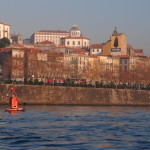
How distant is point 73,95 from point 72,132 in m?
42.8

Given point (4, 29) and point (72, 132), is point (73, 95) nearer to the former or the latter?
point (72, 132)

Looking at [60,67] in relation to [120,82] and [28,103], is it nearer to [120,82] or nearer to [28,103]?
[120,82]

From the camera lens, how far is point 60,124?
1961 inches

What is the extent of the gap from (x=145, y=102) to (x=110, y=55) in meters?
83.4

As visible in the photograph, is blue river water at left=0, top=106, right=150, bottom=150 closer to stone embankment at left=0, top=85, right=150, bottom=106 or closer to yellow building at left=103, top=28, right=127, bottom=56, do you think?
stone embankment at left=0, top=85, right=150, bottom=106

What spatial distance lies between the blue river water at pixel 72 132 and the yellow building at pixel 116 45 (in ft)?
418

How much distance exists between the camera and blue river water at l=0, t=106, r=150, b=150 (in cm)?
3841

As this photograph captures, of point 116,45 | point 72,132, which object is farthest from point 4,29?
point 72,132

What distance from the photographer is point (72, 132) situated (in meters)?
44.4

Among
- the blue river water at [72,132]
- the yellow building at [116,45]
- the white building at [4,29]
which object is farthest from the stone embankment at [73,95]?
the yellow building at [116,45]

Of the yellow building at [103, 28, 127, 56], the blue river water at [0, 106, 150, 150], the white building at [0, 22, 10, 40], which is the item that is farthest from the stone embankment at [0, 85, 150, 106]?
the yellow building at [103, 28, 127, 56]

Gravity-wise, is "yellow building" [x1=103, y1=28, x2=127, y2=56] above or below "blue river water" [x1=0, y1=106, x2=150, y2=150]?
above

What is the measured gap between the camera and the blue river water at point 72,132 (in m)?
38.4

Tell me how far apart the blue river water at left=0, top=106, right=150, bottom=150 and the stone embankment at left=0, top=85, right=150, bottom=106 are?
23.0 metres
